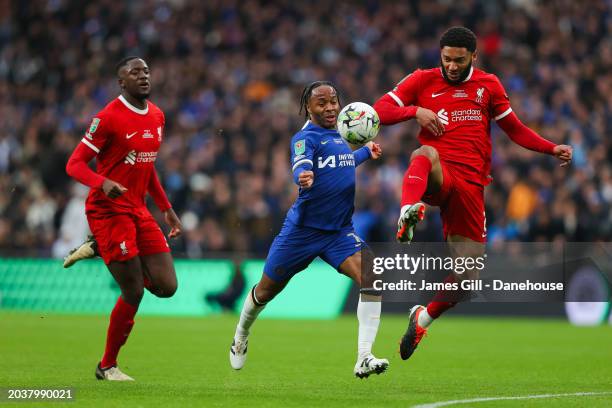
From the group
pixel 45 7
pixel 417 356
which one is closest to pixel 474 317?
pixel 417 356

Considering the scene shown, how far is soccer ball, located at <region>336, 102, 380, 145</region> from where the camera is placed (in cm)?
974

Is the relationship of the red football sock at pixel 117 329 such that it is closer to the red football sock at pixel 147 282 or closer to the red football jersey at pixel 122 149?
the red football sock at pixel 147 282

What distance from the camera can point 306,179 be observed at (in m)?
9.18

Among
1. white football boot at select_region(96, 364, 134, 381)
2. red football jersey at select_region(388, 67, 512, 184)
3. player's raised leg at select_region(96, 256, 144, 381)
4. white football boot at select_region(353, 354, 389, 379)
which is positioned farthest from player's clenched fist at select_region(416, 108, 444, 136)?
white football boot at select_region(96, 364, 134, 381)

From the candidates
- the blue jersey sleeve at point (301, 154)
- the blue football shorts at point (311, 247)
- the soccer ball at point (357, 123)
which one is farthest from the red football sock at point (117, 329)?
the soccer ball at point (357, 123)

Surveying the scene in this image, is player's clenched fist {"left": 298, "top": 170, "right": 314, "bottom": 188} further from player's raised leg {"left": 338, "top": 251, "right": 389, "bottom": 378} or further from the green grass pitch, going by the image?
the green grass pitch

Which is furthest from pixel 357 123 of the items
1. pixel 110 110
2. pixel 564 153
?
pixel 110 110

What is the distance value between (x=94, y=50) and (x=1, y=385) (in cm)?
1849

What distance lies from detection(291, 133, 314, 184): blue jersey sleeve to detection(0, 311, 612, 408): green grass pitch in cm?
187

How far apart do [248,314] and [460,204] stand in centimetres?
220

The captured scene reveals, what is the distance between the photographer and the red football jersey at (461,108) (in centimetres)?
1016

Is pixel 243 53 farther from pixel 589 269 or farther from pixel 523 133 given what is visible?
pixel 523 133

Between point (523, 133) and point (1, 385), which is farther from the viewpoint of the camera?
point (523, 133)

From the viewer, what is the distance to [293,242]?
10.0 metres
